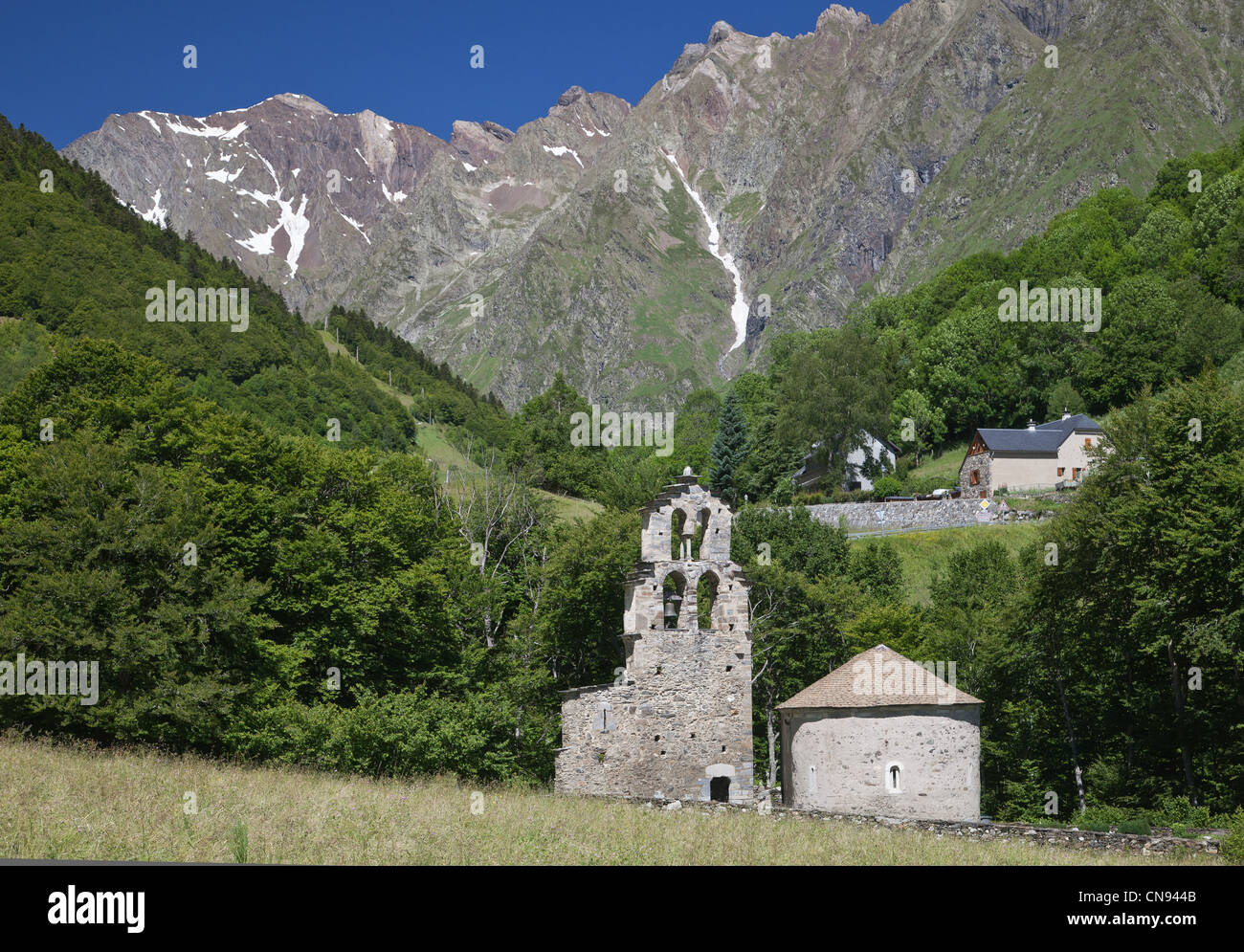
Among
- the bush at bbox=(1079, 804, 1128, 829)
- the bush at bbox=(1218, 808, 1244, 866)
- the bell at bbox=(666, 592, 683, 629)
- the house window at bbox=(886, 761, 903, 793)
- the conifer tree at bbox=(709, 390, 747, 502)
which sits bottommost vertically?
the bush at bbox=(1079, 804, 1128, 829)

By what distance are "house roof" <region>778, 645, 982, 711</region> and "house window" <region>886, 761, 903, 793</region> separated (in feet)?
5.50

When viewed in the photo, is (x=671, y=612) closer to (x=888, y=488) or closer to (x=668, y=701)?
(x=668, y=701)

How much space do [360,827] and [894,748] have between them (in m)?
18.1

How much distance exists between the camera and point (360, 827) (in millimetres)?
17328

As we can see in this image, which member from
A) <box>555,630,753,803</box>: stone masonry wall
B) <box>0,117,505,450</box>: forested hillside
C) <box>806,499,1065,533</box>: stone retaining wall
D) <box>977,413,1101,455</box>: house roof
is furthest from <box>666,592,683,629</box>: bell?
<box>0,117,505,450</box>: forested hillside

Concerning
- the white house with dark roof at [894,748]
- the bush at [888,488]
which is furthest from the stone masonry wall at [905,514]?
the white house with dark roof at [894,748]

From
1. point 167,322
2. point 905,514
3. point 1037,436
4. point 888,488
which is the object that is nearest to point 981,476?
point 1037,436

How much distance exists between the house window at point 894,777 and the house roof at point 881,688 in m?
1.67

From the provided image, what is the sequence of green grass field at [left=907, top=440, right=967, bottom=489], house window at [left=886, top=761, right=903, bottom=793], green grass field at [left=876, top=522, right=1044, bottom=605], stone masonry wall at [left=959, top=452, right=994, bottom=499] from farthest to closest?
1. green grass field at [left=907, top=440, right=967, bottom=489]
2. stone masonry wall at [left=959, top=452, right=994, bottom=499]
3. green grass field at [left=876, top=522, right=1044, bottom=605]
4. house window at [left=886, top=761, right=903, bottom=793]

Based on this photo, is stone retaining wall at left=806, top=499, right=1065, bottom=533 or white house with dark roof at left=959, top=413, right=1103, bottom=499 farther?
white house with dark roof at left=959, top=413, right=1103, bottom=499

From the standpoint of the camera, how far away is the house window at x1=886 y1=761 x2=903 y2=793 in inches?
1208

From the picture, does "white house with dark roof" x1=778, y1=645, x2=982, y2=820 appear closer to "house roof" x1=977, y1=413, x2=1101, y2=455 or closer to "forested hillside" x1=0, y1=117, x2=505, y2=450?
"house roof" x1=977, y1=413, x2=1101, y2=455

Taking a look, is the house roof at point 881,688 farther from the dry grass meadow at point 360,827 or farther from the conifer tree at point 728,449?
the conifer tree at point 728,449

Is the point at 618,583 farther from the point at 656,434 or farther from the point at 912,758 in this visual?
the point at 656,434
